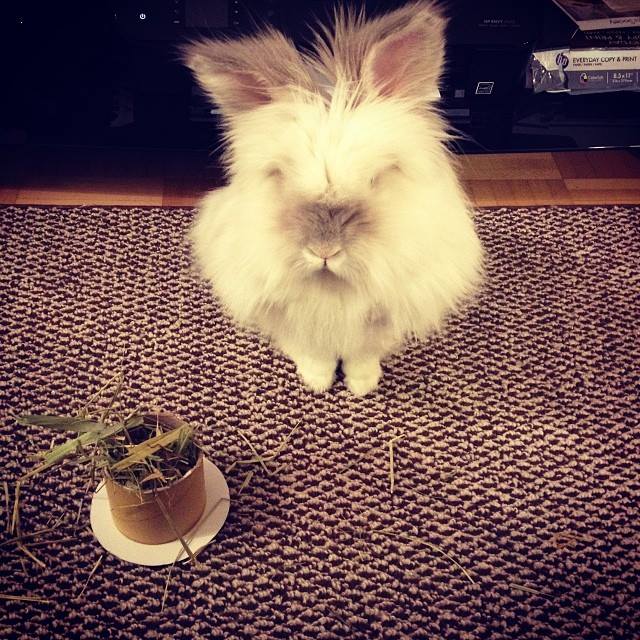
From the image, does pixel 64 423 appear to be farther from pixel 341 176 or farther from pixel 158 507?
pixel 341 176

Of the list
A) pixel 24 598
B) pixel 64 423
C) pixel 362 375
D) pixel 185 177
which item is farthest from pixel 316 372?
pixel 185 177

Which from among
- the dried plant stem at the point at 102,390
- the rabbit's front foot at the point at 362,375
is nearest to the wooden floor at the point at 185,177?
the dried plant stem at the point at 102,390

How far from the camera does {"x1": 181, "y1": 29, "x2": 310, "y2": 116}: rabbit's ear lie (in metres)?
0.90

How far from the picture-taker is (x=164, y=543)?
960 millimetres

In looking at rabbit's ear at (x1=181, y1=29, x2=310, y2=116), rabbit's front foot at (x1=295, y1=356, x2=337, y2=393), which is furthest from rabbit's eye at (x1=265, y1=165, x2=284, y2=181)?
rabbit's front foot at (x1=295, y1=356, x2=337, y2=393)

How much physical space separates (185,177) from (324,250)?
0.96 meters

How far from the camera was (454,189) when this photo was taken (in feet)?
3.32

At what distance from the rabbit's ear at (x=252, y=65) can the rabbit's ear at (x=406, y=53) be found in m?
0.10

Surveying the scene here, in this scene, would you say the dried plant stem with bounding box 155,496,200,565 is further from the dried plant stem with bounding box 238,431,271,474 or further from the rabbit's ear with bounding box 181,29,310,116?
the rabbit's ear with bounding box 181,29,310,116

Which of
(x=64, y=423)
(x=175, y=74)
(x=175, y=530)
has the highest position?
(x=175, y=74)

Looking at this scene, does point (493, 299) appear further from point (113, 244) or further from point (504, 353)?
point (113, 244)

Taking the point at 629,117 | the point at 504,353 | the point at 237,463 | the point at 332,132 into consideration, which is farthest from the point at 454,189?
the point at 629,117

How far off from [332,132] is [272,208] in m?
0.13

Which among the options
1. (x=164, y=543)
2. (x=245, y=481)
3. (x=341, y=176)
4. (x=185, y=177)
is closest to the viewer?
(x=341, y=176)
